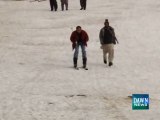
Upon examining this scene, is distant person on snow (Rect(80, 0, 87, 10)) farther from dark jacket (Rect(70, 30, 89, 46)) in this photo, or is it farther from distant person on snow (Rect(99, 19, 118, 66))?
dark jacket (Rect(70, 30, 89, 46))

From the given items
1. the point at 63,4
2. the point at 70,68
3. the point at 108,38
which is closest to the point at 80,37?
the point at 70,68

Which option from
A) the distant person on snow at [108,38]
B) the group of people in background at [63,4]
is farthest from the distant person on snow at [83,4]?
the distant person on snow at [108,38]

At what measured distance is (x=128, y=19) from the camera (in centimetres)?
3519

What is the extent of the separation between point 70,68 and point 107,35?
193 cm

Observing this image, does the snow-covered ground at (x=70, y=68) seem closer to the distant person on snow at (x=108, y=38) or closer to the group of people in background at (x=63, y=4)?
the distant person on snow at (x=108, y=38)

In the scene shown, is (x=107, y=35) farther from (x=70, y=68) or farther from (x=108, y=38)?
(x=70, y=68)

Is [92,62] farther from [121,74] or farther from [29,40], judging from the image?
[29,40]

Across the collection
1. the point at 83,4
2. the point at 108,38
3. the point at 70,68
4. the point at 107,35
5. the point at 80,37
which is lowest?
the point at 83,4

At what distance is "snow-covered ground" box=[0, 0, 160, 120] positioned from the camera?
12.4 metres

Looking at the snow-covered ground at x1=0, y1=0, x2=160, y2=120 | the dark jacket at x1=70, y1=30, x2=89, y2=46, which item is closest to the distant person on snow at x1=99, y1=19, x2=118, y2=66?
the snow-covered ground at x1=0, y1=0, x2=160, y2=120

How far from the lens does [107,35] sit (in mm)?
19375

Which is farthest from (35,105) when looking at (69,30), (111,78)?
(69,30)

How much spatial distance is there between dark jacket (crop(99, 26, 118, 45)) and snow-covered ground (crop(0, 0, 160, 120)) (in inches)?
40.1

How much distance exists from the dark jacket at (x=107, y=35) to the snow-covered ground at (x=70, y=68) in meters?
1.02
